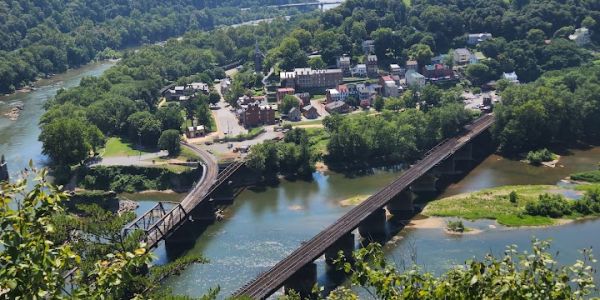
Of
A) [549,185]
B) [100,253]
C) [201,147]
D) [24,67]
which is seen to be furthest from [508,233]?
[24,67]

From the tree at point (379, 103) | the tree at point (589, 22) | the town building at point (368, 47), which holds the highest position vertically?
the tree at point (589, 22)

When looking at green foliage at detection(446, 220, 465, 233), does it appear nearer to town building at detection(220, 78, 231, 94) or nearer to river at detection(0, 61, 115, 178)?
river at detection(0, 61, 115, 178)

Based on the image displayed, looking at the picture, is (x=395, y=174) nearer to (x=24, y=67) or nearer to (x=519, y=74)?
(x=519, y=74)

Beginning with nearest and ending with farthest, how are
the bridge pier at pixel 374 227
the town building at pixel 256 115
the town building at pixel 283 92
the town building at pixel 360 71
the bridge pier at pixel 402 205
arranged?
1. the bridge pier at pixel 374 227
2. the bridge pier at pixel 402 205
3. the town building at pixel 256 115
4. the town building at pixel 283 92
5. the town building at pixel 360 71

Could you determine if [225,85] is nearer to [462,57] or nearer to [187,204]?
[462,57]

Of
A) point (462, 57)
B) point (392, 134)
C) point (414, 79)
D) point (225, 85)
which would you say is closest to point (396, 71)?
point (414, 79)

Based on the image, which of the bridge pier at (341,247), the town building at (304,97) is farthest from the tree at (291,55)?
the bridge pier at (341,247)

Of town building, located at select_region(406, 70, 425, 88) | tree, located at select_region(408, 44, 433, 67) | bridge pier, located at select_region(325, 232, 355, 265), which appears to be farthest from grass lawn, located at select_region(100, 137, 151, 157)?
tree, located at select_region(408, 44, 433, 67)

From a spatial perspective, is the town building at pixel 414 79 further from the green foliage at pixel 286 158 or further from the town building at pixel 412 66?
the green foliage at pixel 286 158
